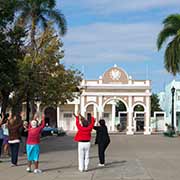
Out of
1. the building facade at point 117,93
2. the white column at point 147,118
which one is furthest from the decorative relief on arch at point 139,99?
the white column at point 147,118

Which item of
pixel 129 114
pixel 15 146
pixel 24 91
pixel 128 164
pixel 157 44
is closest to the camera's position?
pixel 15 146

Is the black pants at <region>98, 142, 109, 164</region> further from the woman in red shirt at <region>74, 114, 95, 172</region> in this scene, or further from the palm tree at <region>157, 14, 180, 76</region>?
the palm tree at <region>157, 14, 180, 76</region>

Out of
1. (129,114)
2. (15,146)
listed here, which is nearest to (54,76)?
(15,146)

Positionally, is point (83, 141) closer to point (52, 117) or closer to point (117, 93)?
point (117, 93)

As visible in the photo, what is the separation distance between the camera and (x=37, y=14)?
4475cm

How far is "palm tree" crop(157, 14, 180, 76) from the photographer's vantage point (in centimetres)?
4850

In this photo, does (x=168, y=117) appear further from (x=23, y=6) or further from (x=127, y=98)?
(x=23, y=6)

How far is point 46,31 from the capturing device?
143 ft

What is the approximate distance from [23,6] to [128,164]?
26951 millimetres

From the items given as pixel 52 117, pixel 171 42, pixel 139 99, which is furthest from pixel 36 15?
pixel 52 117

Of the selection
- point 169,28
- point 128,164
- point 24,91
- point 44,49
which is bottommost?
point 128,164

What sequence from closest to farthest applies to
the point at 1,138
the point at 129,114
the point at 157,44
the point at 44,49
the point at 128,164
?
1. the point at 128,164
2. the point at 1,138
3. the point at 44,49
4. the point at 157,44
5. the point at 129,114

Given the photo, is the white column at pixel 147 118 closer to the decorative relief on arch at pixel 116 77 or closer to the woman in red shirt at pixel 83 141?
the decorative relief on arch at pixel 116 77

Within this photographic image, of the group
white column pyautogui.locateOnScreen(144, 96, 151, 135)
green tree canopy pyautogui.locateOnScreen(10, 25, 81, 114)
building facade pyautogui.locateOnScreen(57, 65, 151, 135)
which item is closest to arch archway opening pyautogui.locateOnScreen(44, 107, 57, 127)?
building facade pyautogui.locateOnScreen(57, 65, 151, 135)
